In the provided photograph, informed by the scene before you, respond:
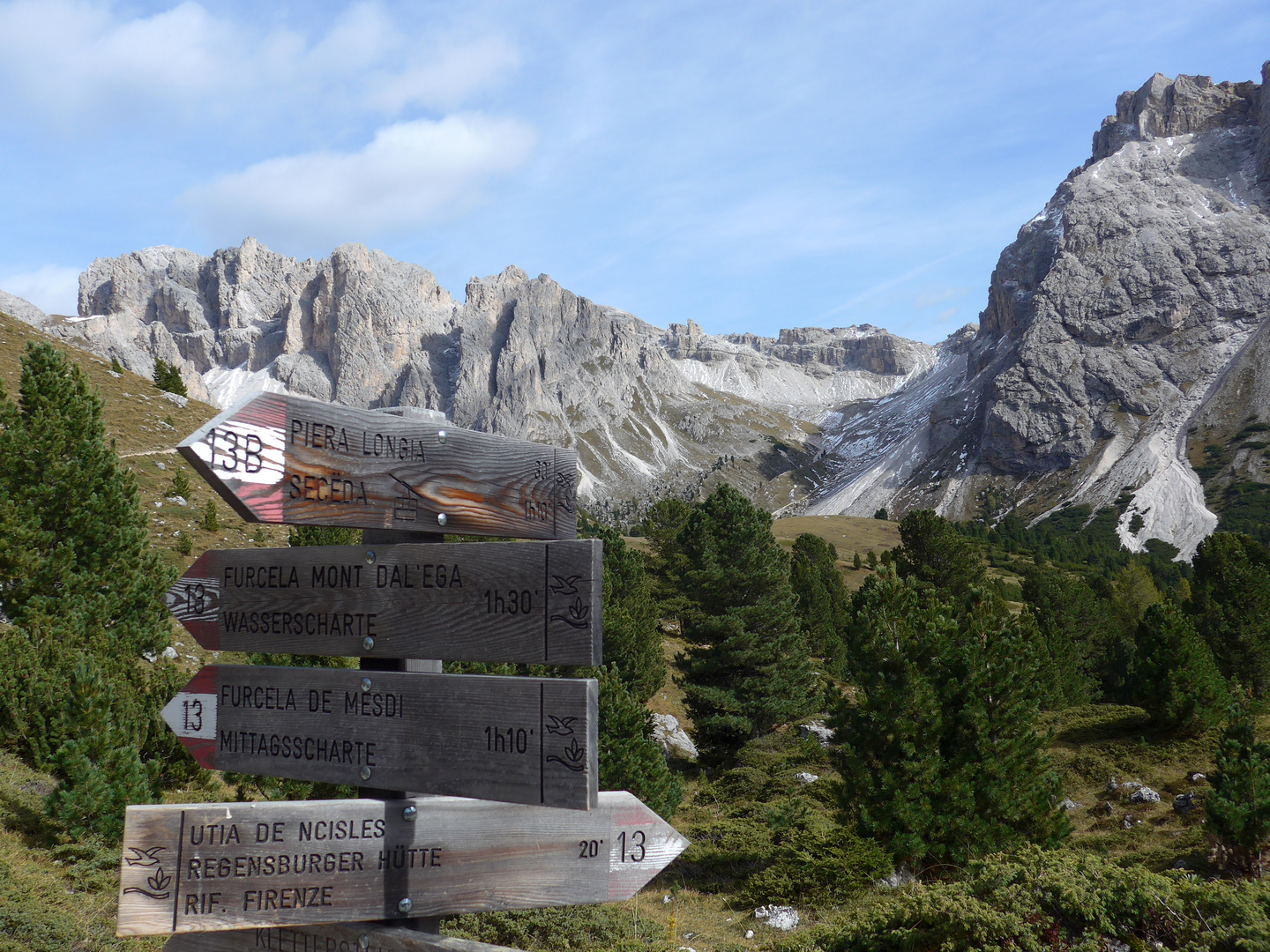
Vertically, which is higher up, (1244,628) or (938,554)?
(938,554)

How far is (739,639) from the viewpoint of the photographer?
33.0 meters

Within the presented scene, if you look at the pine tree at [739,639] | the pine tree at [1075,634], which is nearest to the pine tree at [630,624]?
the pine tree at [739,639]

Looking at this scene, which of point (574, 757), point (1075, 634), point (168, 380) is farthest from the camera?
point (168, 380)

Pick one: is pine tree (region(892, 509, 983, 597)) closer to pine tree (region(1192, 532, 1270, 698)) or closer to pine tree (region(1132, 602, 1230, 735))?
pine tree (region(1132, 602, 1230, 735))

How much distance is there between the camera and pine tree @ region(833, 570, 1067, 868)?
1614cm

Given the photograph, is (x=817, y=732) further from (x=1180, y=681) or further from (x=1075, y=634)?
(x=1075, y=634)

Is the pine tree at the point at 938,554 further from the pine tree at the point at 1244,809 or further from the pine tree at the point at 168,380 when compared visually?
the pine tree at the point at 168,380

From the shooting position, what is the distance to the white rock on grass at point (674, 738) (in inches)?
1342

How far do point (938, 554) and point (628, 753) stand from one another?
26.2 metres

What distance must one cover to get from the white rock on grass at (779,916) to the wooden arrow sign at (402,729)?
13.0 metres

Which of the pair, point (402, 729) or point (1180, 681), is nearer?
point (402, 729)

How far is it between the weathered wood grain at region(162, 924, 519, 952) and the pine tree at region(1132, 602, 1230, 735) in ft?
98.4

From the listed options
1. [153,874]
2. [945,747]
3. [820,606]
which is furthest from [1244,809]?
[820,606]

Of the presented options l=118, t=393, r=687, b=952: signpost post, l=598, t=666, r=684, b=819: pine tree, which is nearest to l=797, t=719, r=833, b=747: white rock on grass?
l=598, t=666, r=684, b=819: pine tree
